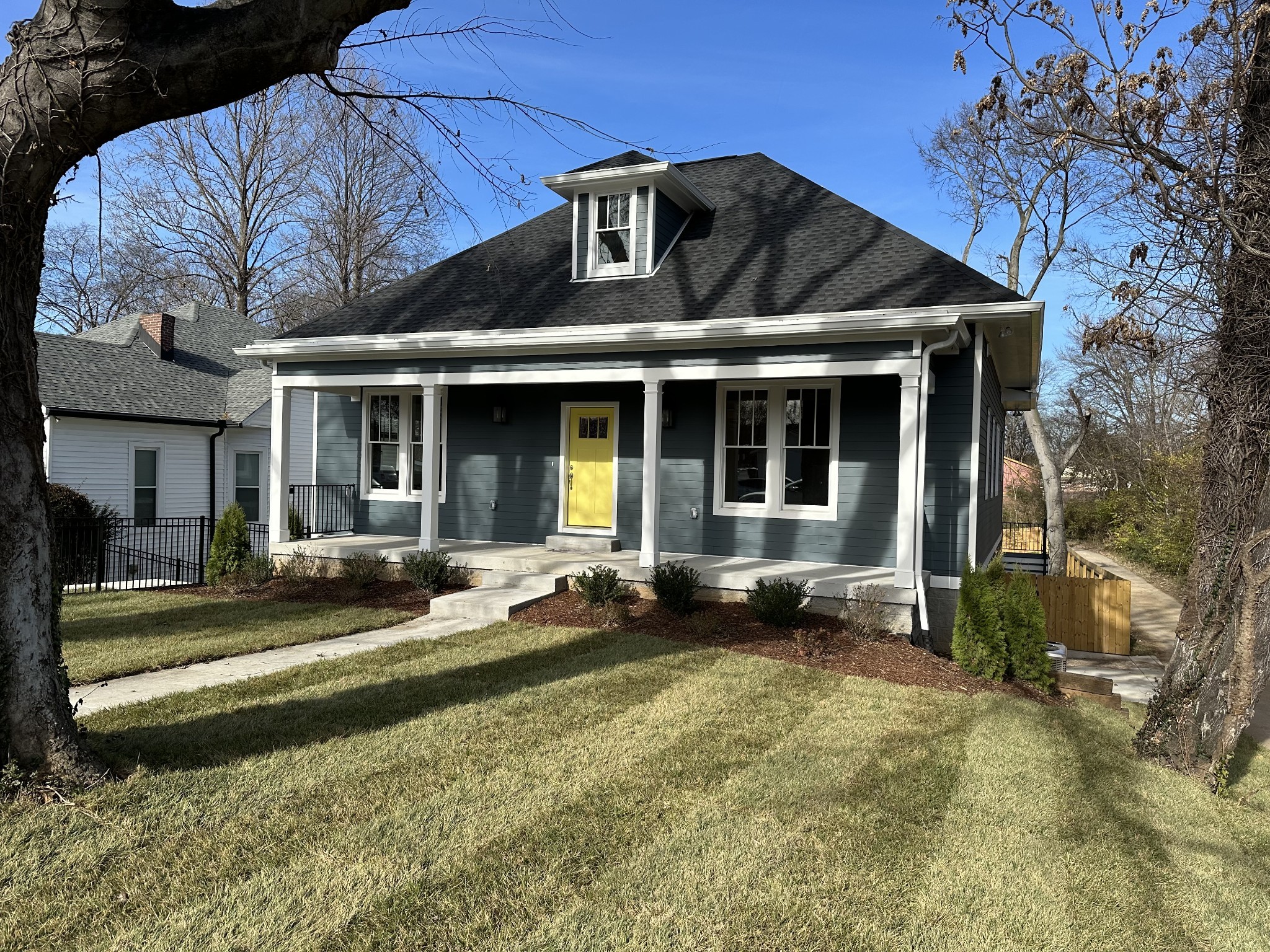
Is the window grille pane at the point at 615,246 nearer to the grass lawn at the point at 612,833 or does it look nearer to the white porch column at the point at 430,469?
the white porch column at the point at 430,469

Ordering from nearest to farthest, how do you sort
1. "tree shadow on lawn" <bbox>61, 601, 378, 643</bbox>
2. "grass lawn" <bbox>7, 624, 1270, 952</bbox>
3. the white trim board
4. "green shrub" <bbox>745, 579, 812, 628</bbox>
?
"grass lawn" <bbox>7, 624, 1270, 952</bbox>, "tree shadow on lawn" <bbox>61, 601, 378, 643</bbox>, "green shrub" <bbox>745, 579, 812, 628</bbox>, the white trim board

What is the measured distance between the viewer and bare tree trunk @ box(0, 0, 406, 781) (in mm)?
3633

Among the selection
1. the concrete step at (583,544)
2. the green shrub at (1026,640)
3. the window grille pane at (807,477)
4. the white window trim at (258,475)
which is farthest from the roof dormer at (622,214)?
the white window trim at (258,475)

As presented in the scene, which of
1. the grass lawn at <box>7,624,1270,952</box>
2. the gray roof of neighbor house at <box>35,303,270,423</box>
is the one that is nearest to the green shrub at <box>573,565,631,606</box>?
the grass lawn at <box>7,624,1270,952</box>

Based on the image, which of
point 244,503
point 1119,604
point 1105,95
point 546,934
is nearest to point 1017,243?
point 1119,604

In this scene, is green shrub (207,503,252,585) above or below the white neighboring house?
below

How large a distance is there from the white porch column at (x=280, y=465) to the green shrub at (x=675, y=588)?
6.18 meters

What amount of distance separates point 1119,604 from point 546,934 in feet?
39.9

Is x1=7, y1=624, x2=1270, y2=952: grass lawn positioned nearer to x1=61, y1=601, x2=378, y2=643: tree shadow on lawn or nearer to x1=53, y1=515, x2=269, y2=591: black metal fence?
x1=61, y1=601, x2=378, y2=643: tree shadow on lawn

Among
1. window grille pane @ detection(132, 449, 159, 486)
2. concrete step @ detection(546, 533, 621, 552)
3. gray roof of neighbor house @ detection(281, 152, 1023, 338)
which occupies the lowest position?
concrete step @ detection(546, 533, 621, 552)

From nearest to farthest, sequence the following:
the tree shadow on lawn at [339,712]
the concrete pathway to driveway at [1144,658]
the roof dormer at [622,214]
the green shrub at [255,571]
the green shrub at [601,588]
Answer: the tree shadow on lawn at [339,712] → the concrete pathway to driveway at [1144,658] → the green shrub at [601,588] → the green shrub at [255,571] → the roof dormer at [622,214]

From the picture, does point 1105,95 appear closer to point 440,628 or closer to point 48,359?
point 440,628

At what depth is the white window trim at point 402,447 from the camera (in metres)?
13.0

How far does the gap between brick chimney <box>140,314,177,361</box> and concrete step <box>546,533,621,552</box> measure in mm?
13751
